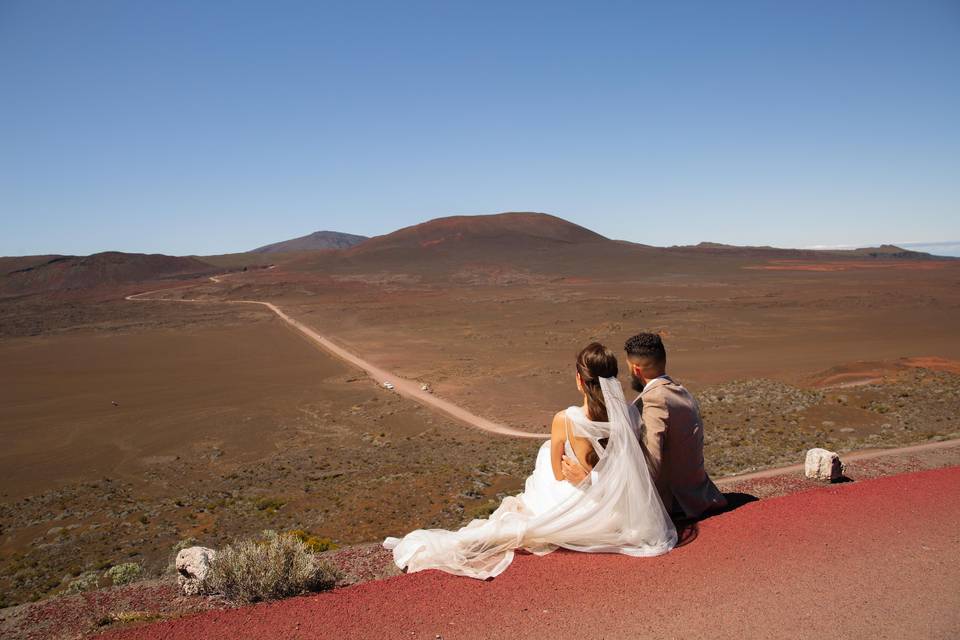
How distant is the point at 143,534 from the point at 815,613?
10603mm

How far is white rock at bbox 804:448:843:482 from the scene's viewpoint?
19.7 ft

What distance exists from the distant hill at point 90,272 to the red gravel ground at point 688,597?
331ft

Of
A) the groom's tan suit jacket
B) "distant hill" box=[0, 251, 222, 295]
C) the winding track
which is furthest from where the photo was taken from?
"distant hill" box=[0, 251, 222, 295]

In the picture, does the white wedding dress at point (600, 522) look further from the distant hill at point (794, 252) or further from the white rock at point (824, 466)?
the distant hill at point (794, 252)

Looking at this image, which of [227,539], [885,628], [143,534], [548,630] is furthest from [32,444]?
[885,628]

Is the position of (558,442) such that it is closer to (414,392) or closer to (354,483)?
(354,483)

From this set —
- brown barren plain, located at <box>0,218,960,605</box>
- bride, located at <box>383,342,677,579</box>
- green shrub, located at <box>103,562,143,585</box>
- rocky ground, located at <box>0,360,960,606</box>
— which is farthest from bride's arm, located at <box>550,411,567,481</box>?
green shrub, located at <box>103,562,143,585</box>

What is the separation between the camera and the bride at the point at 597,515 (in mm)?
4156

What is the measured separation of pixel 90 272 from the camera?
96250mm

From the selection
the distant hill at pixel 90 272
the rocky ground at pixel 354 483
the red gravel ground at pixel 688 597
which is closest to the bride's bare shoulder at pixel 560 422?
the red gravel ground at pixel 688 597

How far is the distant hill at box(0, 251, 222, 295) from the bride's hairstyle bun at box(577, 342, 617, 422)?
10124 cm

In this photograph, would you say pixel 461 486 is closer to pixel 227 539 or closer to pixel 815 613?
pixel 227 539

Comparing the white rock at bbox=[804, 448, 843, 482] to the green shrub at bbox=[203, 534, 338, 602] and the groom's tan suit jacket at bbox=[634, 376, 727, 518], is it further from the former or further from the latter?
the green shrub at bbox=[203, 534, 338, 602]

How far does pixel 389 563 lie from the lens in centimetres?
479
